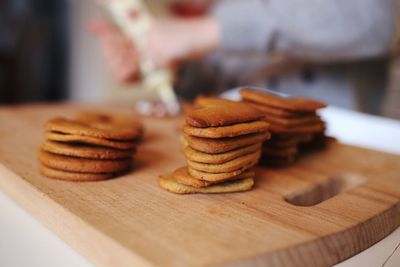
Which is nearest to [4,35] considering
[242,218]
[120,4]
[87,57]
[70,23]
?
[70,23]

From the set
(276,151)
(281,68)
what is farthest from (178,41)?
(276,151)

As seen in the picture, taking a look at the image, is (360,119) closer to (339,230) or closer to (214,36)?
(214,36)

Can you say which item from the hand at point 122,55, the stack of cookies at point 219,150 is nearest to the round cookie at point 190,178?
the stack of cookies at point 219,150

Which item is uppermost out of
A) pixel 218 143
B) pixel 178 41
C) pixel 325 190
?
pixel 178 41

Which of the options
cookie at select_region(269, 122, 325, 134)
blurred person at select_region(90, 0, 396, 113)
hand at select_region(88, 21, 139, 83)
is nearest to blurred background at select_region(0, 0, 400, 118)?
blurred person at select_region(90, 0, 396, 113)

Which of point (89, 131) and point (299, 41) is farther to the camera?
point (299, 41)

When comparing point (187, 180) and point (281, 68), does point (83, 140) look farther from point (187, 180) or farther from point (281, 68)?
point (281, 68)

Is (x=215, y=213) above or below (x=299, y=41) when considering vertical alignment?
below
